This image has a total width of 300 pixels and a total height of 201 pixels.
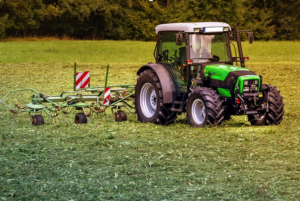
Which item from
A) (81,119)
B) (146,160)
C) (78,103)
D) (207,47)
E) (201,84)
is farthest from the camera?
(78,103)

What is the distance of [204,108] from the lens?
955 centimetres

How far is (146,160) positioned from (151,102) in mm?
3665

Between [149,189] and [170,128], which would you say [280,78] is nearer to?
[170,128]

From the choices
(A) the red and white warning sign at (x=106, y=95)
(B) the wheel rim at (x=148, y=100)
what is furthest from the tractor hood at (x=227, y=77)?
(A) the red and white warning sign at (x=106, y=95)

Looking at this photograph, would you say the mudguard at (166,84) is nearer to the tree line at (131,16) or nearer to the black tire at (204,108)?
the black tire at (204,108)

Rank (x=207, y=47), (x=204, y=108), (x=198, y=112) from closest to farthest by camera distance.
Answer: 1. (x=204, y=108)
2. (x=198, y=112)
3. (x=207, y=47)

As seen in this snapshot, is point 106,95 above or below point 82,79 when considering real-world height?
below

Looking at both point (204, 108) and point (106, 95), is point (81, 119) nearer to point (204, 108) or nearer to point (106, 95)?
point (106, 95)

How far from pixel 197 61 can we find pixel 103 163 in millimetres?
3553

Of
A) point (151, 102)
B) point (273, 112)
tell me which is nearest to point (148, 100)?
point (151, 102)

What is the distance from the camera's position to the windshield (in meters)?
10.0

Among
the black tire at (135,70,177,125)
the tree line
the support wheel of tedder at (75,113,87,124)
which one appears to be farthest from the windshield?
the tree line

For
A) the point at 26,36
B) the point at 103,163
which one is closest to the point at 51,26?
the point at 26,36

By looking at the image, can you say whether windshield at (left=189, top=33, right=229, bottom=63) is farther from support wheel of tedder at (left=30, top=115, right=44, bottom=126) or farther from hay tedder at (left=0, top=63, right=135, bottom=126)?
support wheel of tedder at (left=30, top=115, right=44, bottom=126)
